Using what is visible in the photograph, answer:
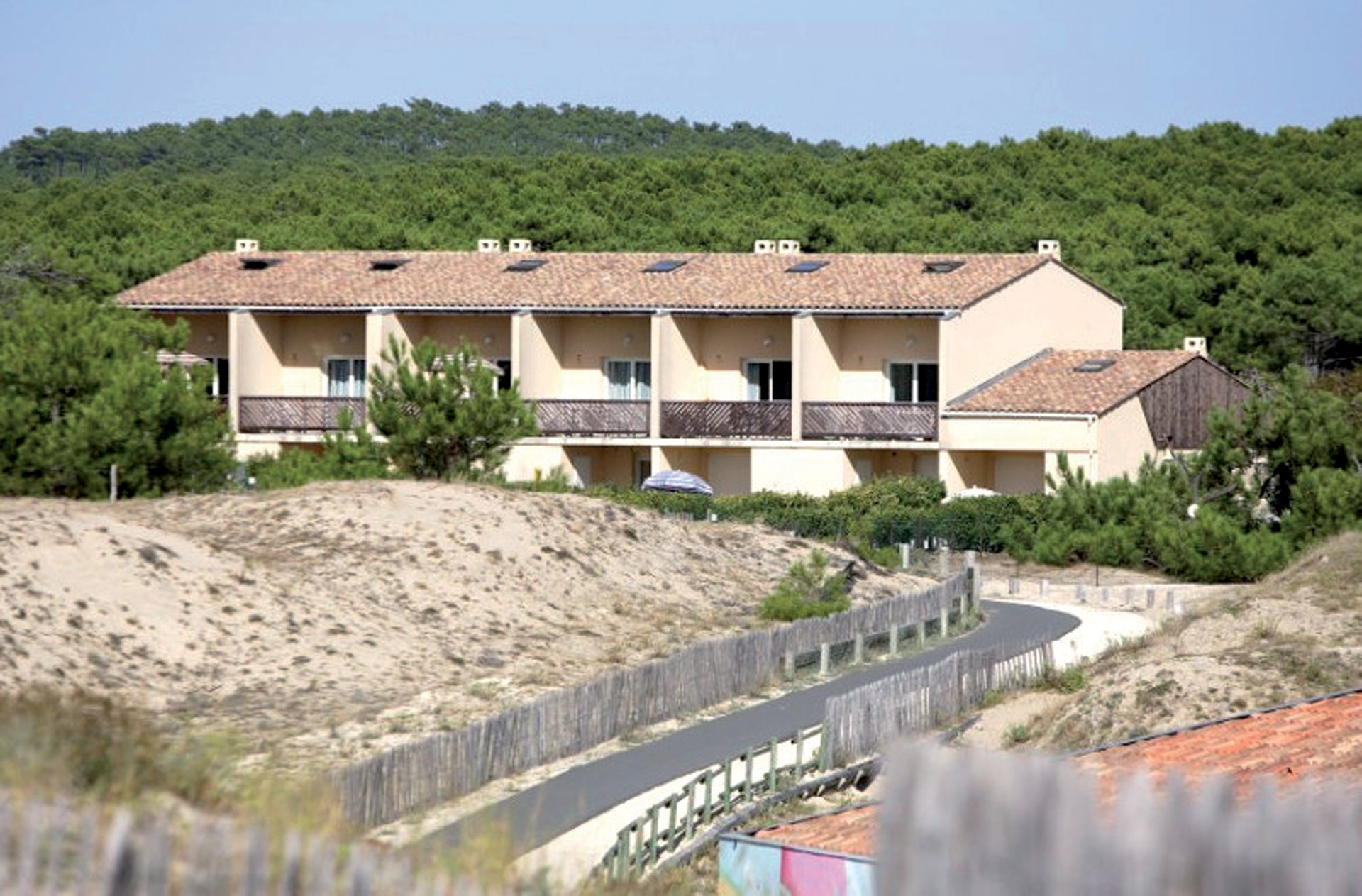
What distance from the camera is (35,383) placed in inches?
1367

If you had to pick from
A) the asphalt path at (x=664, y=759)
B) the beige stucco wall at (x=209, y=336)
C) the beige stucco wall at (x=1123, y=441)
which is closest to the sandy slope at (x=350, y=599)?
the asphalt path at (x=664, y=759)

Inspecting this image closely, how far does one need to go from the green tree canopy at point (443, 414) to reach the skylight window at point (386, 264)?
2066 centimetres

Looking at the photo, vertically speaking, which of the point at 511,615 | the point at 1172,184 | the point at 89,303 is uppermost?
the point at 1172,184

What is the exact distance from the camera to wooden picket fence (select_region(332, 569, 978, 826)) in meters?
17.5

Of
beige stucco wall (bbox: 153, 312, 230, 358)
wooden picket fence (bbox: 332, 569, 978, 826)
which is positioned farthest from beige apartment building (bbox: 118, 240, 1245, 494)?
wooden picket fence (bbox: 332, 569, 978, 826)

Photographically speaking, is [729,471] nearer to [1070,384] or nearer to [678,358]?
[678,358]

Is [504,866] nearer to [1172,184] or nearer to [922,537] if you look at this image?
[922,537]

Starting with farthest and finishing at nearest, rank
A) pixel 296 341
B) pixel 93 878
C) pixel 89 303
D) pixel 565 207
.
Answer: pixel 565 207 < pixel 296 341 < pixel 89 303 < pixel 93 878

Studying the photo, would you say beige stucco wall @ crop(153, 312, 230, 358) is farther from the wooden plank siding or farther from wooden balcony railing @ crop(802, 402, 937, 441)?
the wooden plank siding

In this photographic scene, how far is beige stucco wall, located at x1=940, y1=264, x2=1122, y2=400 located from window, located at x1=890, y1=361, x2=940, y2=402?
0.95m

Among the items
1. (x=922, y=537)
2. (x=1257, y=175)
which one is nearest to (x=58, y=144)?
(x=1257, y=175)

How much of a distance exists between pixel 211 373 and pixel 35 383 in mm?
2770

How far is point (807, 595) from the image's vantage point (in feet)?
113

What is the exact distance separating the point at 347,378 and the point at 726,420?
1003 cm
